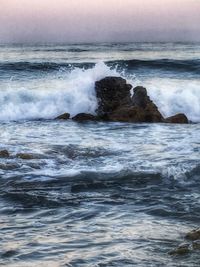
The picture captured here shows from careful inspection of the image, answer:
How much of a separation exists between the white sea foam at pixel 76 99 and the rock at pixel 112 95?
862mm

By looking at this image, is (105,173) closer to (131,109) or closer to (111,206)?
(111,206)

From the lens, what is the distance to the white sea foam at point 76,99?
20.0 m

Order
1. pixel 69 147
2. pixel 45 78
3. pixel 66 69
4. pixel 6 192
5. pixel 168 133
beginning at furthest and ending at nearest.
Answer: pixel 66 69 < pixel 45 78 < pixel 168 133 < pixel 69 147 < pixel 6 192

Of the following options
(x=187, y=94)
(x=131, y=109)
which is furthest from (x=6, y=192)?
(x=187, y=94)

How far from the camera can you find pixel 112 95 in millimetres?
18047

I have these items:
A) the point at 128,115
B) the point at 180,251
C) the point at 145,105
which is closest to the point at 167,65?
the point at 145,105

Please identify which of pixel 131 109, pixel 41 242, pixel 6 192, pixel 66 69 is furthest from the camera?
pixel 66 69

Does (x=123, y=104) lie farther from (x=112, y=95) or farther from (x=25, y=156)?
(x=25, y=156)

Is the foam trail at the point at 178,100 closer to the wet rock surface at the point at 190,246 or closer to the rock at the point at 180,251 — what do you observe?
the wet rock surface at the point at 190,246

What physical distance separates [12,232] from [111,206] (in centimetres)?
151

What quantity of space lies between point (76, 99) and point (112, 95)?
306cm

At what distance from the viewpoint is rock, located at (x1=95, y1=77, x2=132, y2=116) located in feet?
58.0

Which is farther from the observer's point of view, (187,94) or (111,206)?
(187,94)

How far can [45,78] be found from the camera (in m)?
29.4
